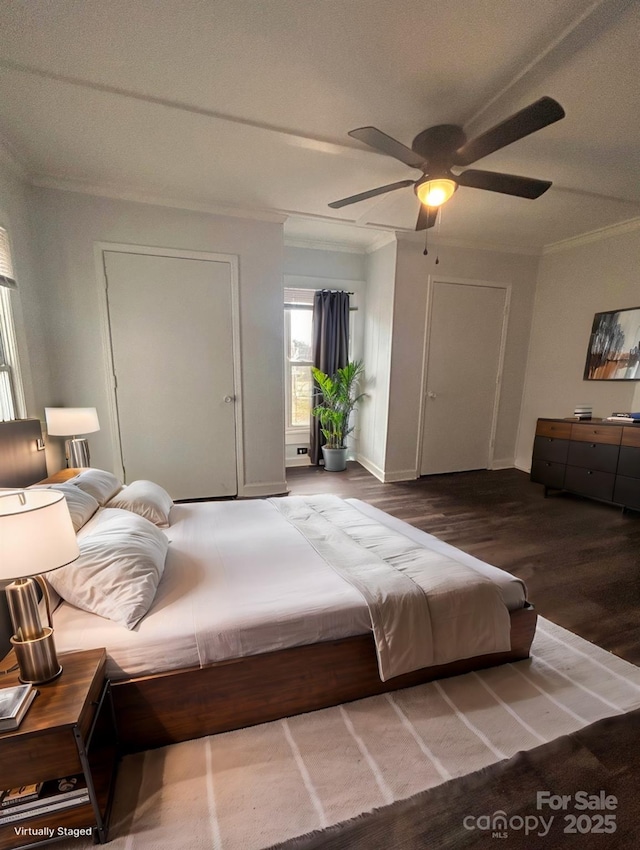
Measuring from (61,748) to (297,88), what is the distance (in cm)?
279

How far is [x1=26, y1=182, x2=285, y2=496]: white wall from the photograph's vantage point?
2.78m

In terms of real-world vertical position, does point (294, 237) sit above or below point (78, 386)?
above

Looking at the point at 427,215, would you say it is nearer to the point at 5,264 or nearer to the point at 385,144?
the point at 385,144

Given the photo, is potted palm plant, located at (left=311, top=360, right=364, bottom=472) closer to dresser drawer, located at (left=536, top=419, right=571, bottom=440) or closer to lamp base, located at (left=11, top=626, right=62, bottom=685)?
dresser drawer, located at (left=536, top=419, right=571, bottom=440)

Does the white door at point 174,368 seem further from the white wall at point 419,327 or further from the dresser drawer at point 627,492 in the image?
the dresser drawer at point 627,492

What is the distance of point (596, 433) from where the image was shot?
329 centimetres

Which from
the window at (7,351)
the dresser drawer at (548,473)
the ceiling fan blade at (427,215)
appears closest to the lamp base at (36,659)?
the window at (7,351)

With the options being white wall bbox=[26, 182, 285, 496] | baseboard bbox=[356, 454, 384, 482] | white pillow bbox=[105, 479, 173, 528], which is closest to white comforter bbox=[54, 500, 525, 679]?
white pillow bbox=[105, 479, 173, 528]

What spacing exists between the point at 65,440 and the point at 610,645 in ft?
12.4

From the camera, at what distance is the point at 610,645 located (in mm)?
1660

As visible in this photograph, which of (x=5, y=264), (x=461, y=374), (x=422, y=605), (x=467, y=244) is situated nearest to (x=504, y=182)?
(x=467, y=244)

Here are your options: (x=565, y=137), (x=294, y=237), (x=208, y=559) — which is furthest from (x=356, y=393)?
(x=208, y=559)

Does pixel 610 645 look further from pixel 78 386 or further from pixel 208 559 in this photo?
pixel 78 386

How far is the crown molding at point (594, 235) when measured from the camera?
334 cm
